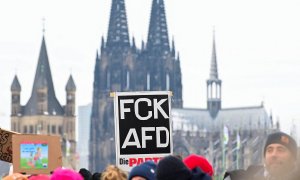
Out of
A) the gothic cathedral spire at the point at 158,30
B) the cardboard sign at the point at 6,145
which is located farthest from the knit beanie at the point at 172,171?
the gothic cathedral spire at the point at 158,30

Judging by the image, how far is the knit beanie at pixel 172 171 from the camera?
8.04 metres

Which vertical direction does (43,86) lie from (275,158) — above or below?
above

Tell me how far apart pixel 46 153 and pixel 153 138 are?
1130 mm

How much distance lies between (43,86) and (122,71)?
14.6 meters

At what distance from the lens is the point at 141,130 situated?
1052 cm

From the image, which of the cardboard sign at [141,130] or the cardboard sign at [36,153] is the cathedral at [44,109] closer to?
the cardboard sign at [36,153]

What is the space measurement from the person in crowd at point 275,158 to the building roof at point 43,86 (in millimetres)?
160683

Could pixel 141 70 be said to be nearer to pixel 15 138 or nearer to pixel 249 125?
pixel 249 125

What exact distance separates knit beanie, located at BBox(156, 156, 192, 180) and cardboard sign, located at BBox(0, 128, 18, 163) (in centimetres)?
384

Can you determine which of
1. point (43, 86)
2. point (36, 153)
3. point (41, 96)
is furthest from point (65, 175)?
point (41, 96)

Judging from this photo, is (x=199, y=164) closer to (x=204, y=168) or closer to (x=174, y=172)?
(x=204, y=168)

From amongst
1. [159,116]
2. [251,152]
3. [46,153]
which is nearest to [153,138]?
[159,116]

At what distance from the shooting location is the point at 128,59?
7190 inches

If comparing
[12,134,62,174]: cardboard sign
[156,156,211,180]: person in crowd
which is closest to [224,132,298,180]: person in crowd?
[156,156,211,180]: person in crowd
